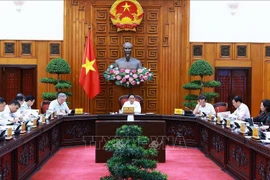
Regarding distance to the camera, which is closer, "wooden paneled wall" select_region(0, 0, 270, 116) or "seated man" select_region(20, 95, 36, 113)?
"seated man" select_region(20, 95, 36, 113)

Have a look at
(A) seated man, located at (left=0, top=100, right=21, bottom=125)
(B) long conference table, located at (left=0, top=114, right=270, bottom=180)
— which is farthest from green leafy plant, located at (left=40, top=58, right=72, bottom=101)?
(A) seated man, located at (left=0, top=100, right=21, bottom=125)

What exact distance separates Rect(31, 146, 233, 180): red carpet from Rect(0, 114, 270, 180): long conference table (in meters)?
0.14

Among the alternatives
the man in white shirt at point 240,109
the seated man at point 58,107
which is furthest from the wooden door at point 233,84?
the seated man at point 58,107

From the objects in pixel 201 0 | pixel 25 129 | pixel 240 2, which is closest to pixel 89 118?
pixel 25 129

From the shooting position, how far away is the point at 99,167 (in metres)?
5.98

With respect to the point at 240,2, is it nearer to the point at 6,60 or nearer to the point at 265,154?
the point at 6,60

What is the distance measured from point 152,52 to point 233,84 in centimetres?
230

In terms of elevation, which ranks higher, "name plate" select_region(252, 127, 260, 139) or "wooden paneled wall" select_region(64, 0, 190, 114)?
"wooden paneled wall" select_region(64, 0, 190, 114)

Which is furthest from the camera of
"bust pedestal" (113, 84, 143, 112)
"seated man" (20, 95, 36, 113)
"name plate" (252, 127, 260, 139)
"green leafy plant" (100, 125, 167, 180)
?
"bust pedestal" (113, 84, 143, 112)

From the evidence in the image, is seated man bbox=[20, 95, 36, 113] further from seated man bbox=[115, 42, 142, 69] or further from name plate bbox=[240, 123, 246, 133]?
name plate bbox=[240, 123, 246, 133]

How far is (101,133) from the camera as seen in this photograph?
623 cm

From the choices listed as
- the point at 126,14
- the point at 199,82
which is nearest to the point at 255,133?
the point at 199,82

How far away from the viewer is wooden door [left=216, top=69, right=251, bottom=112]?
10.5 meters

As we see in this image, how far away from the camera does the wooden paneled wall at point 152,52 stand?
10266mm
